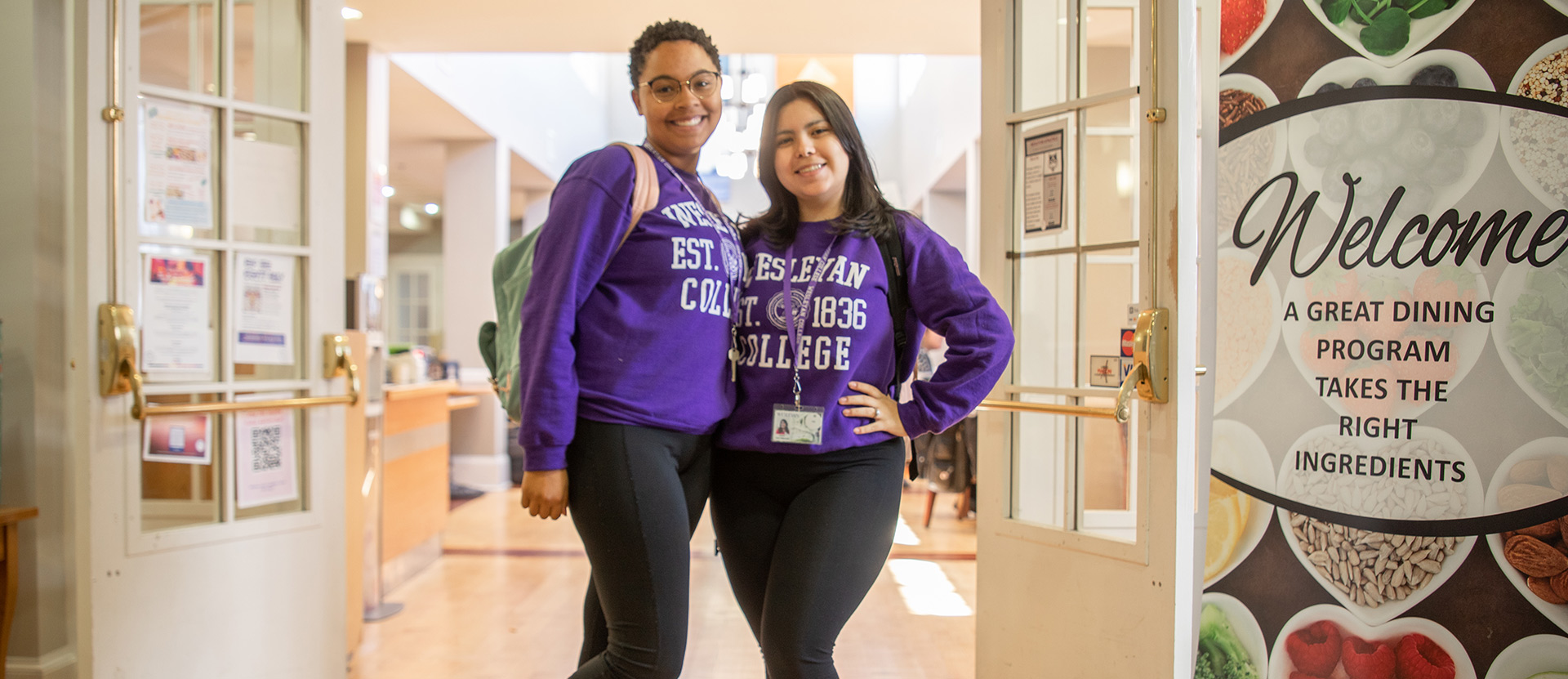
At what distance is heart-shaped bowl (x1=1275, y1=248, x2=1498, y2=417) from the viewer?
1880 mm

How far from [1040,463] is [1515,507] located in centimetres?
100

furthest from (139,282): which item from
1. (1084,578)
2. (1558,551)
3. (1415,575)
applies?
(1558,551)

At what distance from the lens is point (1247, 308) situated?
208 centimetres

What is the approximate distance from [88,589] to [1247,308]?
2.63 m

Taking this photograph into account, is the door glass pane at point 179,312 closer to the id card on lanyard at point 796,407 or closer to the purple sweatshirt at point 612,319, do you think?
the purple sweatshirt at point 612,319

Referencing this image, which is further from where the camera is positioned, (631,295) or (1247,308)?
(1247,308)

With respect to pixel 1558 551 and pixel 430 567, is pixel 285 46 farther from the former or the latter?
pixel 1558 551

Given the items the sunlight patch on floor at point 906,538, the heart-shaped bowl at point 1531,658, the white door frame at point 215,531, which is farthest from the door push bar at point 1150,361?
the sunlight patch on floor at point 906,538

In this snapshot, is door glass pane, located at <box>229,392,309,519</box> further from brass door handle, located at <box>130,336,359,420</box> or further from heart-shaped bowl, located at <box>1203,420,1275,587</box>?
heart-shaped bowl, located at <box>1203,420,1275,587</box>

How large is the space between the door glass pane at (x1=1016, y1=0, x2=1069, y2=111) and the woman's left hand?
3.15ft

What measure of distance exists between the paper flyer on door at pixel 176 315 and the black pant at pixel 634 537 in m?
1.16

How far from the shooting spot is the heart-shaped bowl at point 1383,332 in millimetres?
1880

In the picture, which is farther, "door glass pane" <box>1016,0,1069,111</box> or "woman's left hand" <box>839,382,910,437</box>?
"door glass pane" <box>1016,0,1069,111</box>

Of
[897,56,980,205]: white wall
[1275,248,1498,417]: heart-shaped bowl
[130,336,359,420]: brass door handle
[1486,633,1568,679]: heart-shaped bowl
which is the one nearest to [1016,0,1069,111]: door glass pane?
[1275,248,1498,417]: heart-shaped bowl
